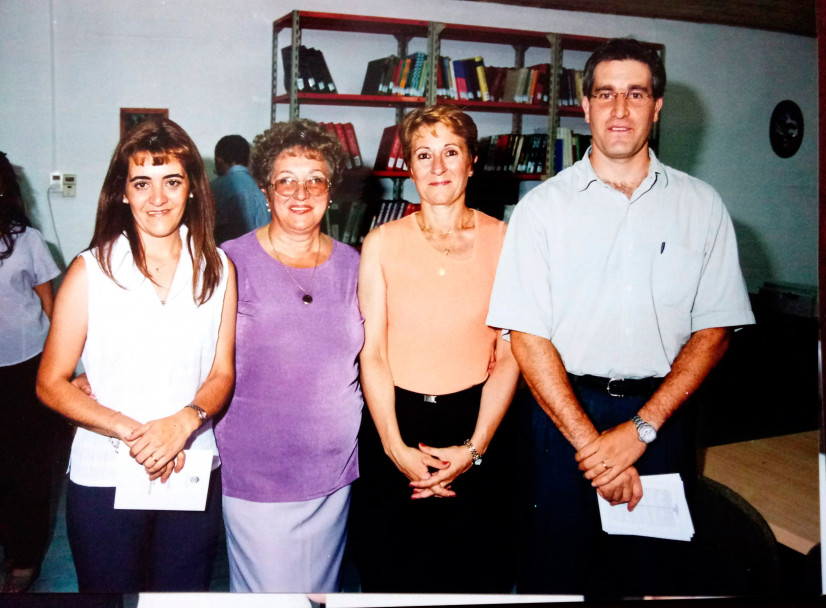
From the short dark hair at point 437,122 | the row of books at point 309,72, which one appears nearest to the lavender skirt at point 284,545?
the short dark hair at point 437,122

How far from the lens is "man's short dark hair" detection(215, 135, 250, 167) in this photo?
1.32 m

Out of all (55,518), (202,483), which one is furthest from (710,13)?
(55,518)

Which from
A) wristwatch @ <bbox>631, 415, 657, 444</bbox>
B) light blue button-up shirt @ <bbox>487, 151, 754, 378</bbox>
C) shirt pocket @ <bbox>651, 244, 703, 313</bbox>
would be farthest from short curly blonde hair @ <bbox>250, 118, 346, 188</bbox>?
wristwatch @ <bbox>631, 415, 657, 444</bbox>

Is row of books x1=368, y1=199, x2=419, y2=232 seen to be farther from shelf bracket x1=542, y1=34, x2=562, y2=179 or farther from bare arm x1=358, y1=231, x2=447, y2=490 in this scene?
shelf bracket x1=542, y1=34, x2=562, y2=179

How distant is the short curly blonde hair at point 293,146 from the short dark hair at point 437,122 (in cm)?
16

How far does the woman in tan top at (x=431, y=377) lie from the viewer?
4.62ft

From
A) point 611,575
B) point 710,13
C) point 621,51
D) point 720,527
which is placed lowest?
point 611,575

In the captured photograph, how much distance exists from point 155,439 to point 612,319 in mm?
1040

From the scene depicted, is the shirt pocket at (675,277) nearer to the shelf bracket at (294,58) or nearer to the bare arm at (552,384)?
the bare arm at (552,384)

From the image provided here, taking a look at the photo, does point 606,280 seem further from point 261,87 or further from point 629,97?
point 261,87

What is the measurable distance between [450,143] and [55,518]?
1174 mm

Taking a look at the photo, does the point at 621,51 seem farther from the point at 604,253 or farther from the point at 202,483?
the point at 202,483

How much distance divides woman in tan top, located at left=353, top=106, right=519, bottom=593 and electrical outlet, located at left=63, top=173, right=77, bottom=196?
608 millimetres

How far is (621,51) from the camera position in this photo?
1.45m
